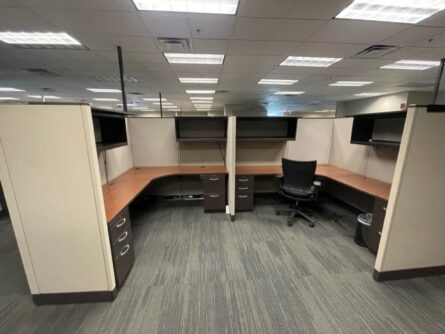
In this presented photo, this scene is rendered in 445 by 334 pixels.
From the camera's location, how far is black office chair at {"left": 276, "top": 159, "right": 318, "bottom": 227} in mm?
2680

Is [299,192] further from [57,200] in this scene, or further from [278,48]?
[57,200]

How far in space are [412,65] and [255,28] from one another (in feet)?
12.8

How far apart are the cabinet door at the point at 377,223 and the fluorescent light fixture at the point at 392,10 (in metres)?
2.09

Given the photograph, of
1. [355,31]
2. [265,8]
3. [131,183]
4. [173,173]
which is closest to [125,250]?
[131,183]

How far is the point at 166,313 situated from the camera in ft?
5.13

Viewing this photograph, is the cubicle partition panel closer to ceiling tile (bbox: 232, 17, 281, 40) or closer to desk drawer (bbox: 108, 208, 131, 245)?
desk drawer (bbox: 108, 208, 131, 245)

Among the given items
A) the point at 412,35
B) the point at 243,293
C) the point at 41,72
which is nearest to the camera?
the point at 243,293

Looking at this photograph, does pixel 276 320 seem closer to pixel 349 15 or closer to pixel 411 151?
pixel 411 151

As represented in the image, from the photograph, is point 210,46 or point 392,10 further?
point 210,46

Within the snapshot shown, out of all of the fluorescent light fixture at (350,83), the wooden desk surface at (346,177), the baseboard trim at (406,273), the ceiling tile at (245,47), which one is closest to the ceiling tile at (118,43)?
the ceiling tile at (245,47)

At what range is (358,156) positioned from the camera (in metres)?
3.13

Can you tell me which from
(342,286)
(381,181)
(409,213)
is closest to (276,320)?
(342,286)

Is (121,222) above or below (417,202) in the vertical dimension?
below

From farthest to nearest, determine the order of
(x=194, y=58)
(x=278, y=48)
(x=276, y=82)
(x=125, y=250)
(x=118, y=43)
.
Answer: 1. (x=276, y=82)
2. (x=194, y=58)
3. (x=278, y=48)
4. (x=118, y=43)
5. (x=125, y=250)
